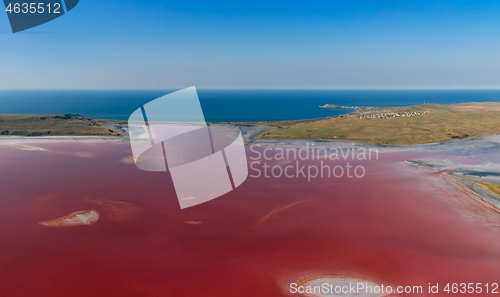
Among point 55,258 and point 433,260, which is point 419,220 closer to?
point 433,260
